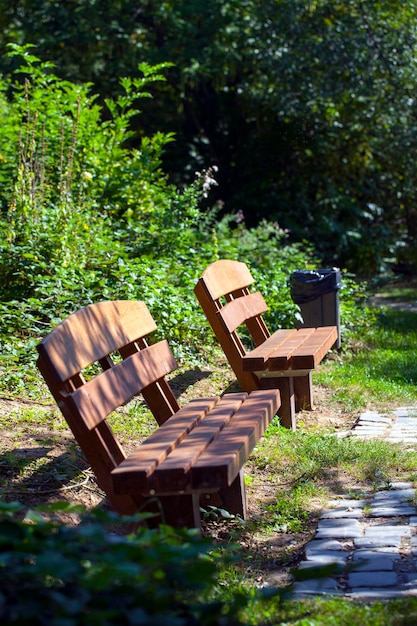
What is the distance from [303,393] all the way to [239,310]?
82 centimetres

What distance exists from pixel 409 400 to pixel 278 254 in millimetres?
4026

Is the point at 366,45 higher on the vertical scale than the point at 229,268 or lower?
higher

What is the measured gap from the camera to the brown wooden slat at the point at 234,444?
311 cm

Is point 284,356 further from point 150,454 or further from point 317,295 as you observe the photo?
point 317,295

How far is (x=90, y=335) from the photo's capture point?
3.59m

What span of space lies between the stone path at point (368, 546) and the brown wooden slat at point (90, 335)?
3.74ft

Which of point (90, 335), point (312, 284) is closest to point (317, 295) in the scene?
point (312, 284)

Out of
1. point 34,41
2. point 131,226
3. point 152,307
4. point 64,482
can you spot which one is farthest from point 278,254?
point 34,41

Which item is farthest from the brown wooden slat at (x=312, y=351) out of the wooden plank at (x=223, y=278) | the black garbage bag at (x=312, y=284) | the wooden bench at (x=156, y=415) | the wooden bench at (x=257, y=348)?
the black garbage bag at (x=312, y=284)

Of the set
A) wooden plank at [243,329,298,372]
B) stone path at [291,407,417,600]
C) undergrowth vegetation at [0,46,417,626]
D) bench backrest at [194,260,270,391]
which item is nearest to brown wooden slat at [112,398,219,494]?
undergrowth vegetation at [0,46,417,626]

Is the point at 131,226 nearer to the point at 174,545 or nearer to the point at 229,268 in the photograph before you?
the point at 229,268

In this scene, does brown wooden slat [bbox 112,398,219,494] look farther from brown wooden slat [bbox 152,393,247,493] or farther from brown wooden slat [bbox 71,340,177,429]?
brown wooden slat [bbox 71,340,177,429]

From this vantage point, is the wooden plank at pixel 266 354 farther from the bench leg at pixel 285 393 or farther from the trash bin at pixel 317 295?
the trash bin at pixel 317 295

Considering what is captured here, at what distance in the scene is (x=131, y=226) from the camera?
28.7ft
